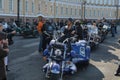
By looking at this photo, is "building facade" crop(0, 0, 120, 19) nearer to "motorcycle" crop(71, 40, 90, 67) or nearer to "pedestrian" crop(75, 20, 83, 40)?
"pedestrian" crop(75, 20, 83, 40)

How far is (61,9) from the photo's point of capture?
6750 cm

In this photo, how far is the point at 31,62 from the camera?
13.3m

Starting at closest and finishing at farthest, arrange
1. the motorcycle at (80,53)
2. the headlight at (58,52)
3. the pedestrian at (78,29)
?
the headlight at (58,52) → the motorcycle at (80,53) → the pedestrian at (78,29)

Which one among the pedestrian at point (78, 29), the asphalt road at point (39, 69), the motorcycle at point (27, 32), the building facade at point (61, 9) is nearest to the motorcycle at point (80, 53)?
the asphalt road at point (39, 69)

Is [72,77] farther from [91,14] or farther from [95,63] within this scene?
[91,14]

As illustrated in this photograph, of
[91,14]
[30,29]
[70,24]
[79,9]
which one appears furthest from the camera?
[91,14]

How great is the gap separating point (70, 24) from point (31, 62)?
221 cm

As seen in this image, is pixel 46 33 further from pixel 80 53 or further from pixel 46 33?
pixel 80 53

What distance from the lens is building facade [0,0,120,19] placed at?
4492 centimetres

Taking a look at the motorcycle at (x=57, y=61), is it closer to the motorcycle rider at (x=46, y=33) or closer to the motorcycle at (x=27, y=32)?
the motorcycle rider at (x=46, y=33)

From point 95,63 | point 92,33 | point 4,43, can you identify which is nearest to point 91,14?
point 92,33

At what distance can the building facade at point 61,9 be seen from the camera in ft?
147

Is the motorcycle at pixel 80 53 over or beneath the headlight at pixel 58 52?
Answer: beneath

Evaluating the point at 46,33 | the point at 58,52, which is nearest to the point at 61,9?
the point at 46,33
